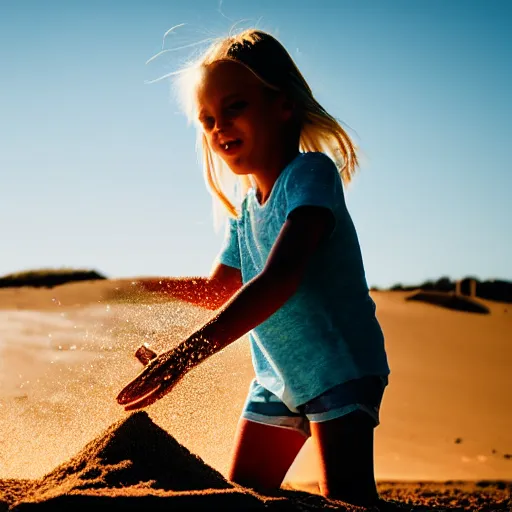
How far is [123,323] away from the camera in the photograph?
2.96 meters

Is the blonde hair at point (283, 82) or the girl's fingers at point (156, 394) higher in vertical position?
the blonde hair at point (283, 82)

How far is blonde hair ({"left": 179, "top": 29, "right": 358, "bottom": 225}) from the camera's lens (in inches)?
87.0

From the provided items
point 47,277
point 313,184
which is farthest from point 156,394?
point 47,277

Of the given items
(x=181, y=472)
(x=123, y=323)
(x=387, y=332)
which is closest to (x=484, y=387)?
(x=387, y=332)

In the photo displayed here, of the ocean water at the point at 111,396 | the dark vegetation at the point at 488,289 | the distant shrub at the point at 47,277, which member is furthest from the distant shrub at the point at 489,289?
the ocean water at the point at 111,396

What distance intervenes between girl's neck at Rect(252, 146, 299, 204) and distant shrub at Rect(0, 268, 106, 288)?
8047 mm

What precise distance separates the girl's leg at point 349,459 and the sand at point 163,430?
10 centimetres

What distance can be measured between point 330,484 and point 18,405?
1.34m

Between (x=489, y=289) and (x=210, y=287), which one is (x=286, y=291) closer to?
(x=210, y=287)

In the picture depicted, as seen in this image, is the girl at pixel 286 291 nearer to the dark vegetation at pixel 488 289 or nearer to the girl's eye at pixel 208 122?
the girl's eye at pixel 208 122

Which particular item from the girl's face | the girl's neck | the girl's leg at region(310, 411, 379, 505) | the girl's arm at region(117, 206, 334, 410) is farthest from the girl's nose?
the girl's leg at region(310, 411, 379, 505)

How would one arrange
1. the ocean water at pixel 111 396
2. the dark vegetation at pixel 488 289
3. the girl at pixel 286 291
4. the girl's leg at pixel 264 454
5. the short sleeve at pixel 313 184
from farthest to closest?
1. the dark vegetation at pixel 488 289
2. the ocean water at pixel 111 396
3. the girl's leg at pixel 264 454
4. the short sleeve at pixel 313 184
5. the girl at pixel 286 291

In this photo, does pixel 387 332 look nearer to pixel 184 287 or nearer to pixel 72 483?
pixel 184 287

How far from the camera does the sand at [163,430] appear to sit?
1652 mm
